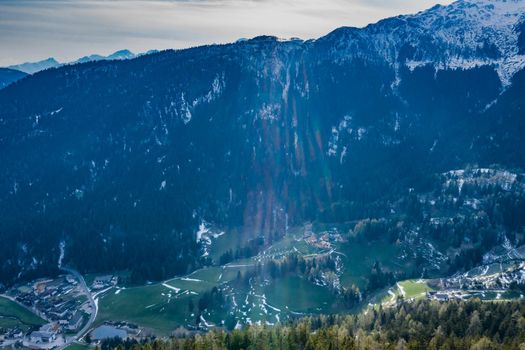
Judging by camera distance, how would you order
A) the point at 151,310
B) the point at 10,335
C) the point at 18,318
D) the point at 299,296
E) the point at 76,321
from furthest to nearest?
1. the point at 299,296
2. the point at 18,318
3. the point at 151,310
4. the point at 76,321
5. the point at 10,335

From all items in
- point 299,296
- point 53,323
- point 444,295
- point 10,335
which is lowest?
point 10,335

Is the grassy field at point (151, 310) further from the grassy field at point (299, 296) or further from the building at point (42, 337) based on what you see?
the grassy field at point (299, 296)

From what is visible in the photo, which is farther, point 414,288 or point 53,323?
point 414,288

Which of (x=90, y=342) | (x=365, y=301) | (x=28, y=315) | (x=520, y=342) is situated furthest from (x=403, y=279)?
(x=28, y=315)

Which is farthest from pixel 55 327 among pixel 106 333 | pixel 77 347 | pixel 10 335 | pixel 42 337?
pixel 106 333

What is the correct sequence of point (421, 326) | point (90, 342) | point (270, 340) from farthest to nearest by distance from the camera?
point (90, 342) → point (421, 326) → point (270, 340)

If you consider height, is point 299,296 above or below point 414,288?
below

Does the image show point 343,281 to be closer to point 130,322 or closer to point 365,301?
point 365,301

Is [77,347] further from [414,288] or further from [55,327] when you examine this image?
[414,288]
